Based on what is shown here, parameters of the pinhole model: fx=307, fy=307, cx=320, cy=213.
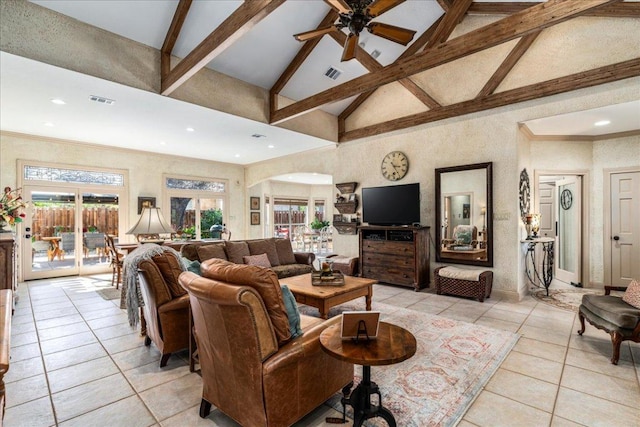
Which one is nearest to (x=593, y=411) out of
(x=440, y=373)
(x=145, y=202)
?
(x=440, y=373)

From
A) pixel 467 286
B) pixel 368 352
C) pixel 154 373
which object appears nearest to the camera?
pixel 368 352

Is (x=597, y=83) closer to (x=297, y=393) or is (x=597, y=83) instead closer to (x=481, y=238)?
(x=481, y=238)

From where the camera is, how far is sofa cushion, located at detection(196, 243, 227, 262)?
4.60 m

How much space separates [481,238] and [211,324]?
14.7 ft

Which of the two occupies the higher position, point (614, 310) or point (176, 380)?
point (614, 310)

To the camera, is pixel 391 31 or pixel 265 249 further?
pixel 265 249

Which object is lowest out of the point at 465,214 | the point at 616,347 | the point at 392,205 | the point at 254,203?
the point at 616,347

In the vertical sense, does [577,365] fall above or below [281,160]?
below

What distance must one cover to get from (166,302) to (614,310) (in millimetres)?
3924

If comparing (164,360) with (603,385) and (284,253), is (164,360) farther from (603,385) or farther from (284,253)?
(603,385)

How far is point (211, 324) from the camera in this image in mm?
1762

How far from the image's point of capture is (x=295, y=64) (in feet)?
17.1

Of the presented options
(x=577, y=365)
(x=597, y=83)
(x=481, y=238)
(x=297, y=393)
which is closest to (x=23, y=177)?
(x=297, y=393)

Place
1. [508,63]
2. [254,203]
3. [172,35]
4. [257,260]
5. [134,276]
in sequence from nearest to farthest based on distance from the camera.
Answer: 1. [134,276]
2. [172,35]
3. [508,63]
4. [257,260]
5. [254,203]
